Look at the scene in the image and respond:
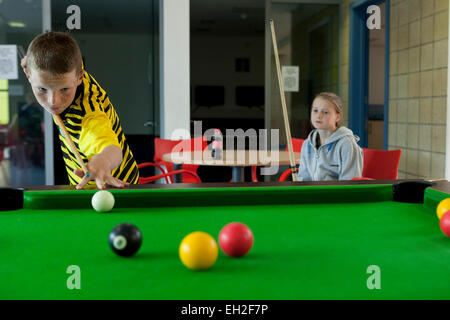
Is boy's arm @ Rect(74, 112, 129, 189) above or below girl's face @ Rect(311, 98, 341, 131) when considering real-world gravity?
below

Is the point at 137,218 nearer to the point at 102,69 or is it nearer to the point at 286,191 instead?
the point at 286,191

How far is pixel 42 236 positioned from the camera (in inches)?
48.3

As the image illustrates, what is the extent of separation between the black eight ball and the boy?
1.78ft

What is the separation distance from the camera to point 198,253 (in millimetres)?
930

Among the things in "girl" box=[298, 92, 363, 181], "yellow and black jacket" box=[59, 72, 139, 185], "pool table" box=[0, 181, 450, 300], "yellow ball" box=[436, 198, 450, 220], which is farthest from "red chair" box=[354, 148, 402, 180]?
"yellow and black jacket" box=[59, 72, 139, 185]

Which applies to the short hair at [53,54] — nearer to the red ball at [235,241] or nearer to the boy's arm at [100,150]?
the boy's arm at [100,150]

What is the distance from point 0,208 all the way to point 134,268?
2.73 ft

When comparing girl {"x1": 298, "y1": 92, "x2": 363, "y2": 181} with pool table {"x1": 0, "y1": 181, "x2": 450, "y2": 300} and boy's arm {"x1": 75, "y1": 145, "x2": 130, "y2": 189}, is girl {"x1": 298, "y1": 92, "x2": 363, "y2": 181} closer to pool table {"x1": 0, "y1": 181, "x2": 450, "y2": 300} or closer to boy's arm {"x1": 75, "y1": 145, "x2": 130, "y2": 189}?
pool table {"x1": 0, "y1": 181, "x2": 450, "y2": 300}

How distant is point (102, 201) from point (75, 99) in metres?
0.56

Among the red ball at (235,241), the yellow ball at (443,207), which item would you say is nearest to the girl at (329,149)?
the yellow ball at (443,207)

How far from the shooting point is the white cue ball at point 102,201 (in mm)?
1473

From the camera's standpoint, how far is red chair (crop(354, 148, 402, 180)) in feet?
10.0

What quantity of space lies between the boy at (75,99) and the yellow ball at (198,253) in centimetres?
68
